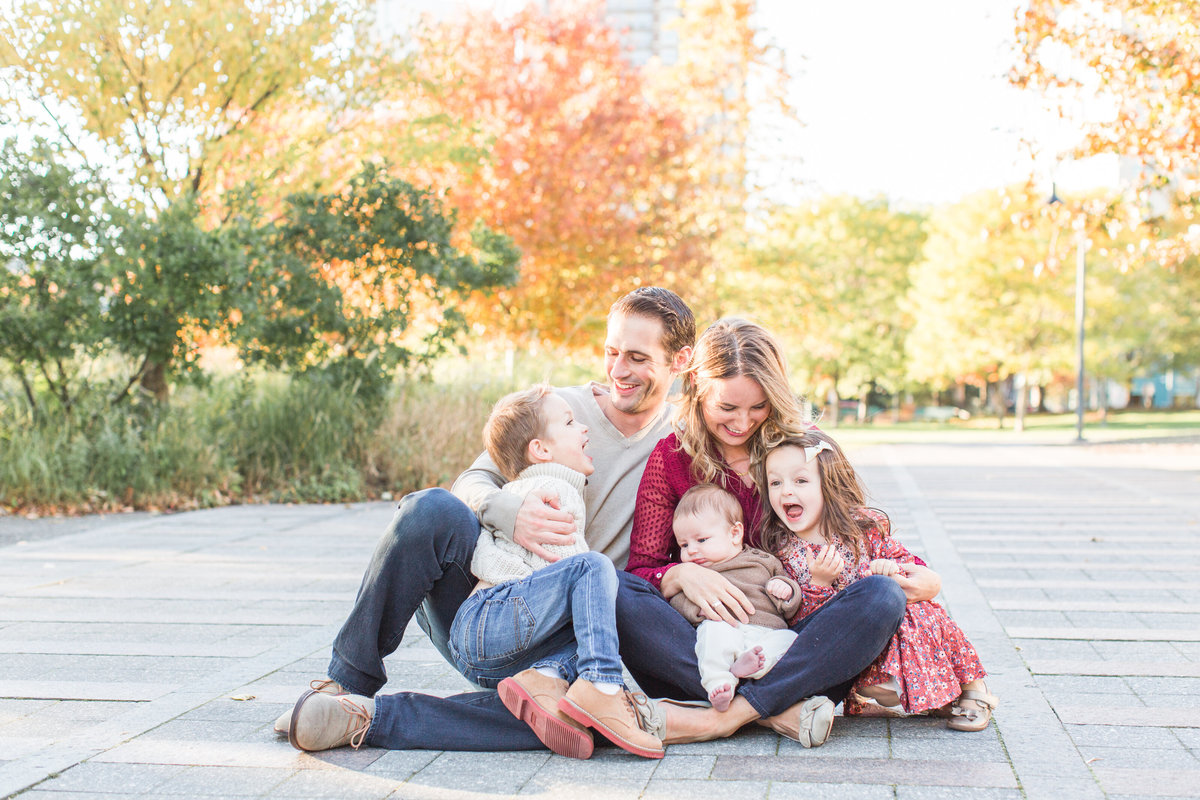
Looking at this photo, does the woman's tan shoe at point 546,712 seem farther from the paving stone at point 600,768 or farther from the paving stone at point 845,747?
the paving stone at point 845,747

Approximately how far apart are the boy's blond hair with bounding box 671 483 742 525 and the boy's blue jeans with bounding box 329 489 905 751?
0.95 ft

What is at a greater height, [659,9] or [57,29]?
[659,9]

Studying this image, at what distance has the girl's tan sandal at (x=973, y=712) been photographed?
3287 mm

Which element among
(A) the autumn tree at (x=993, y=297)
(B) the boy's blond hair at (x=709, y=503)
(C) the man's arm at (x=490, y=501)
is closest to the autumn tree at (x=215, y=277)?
(C) the man's arm at (x=490, y=501)

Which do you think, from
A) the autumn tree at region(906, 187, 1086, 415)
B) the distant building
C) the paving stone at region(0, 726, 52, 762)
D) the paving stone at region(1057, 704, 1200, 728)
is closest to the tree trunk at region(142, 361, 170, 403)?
the paving stone at region(0, 726, 52, 762)

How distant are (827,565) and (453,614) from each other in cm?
110

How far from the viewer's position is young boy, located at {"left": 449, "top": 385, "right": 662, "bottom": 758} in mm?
2982

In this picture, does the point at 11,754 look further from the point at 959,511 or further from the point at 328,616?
the point at 959,511

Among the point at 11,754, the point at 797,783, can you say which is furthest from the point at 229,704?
the point at 797,783

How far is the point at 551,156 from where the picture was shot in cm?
1483

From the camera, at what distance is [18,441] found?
870cm

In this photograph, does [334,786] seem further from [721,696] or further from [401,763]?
[721,696]

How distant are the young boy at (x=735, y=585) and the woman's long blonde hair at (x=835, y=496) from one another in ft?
0.46

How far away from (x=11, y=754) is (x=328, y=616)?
2.08 meters
